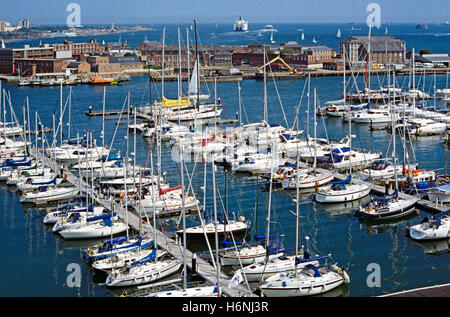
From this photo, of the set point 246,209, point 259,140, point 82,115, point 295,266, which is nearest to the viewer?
point 295,266

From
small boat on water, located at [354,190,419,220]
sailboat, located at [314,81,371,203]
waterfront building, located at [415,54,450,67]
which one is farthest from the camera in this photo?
waterfront building, located at [415,54,450,67]

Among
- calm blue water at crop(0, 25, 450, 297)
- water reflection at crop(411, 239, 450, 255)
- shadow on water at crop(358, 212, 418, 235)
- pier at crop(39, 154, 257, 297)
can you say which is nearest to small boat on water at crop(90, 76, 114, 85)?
calm blue water at crop(0, 25, 450, 297)

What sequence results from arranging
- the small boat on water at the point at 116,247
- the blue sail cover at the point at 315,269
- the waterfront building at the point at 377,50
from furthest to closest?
the waterfront building at the point at 377,50 < the small boat on water at the point at 116,247 < the blue sail cover at the point at 315,269

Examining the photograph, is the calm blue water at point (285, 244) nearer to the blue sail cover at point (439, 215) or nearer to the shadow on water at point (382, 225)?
the shadow on water at point (382, 225)

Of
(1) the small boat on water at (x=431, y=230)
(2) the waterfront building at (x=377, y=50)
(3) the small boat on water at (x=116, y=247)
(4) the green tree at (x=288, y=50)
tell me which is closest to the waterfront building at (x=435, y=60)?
(2) the waterfront building at (x=377, y=50)

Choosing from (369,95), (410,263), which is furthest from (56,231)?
(369,95)

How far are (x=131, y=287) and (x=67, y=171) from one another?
1240 centimetres

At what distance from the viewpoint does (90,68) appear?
76688 millimetres

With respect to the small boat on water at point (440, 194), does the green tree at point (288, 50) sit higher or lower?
higher

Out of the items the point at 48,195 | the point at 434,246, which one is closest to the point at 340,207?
the point at 434,246

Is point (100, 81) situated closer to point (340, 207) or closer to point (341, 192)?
point (341, 192)

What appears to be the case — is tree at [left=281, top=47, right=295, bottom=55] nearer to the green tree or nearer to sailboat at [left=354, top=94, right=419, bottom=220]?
the green tree
